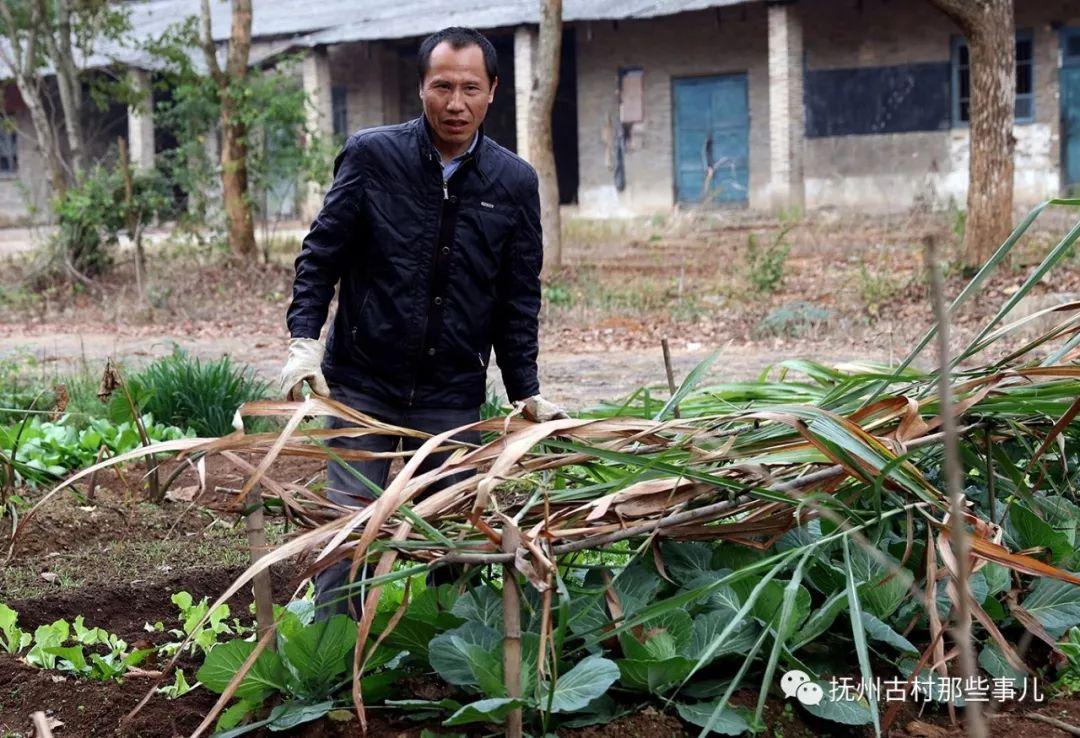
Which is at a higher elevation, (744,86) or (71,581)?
(744,86)

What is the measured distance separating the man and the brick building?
14201 millimetres

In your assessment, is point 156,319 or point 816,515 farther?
point 156,319

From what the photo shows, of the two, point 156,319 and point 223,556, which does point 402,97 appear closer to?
point 156,319

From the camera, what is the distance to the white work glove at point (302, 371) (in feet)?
9.00

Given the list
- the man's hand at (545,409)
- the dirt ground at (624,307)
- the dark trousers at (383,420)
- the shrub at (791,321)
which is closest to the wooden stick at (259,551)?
the dark trousers at (383,420)

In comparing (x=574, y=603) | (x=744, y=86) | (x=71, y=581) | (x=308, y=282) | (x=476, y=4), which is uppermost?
(x=476, y=4)

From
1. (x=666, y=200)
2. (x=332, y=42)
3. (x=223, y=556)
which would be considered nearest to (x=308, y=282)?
(x=223, y=556)

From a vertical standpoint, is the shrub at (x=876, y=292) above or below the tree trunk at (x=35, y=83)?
below

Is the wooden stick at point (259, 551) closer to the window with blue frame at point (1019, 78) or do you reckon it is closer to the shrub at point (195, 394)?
the shrub at point (195, 394)

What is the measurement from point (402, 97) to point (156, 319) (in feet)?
42.5

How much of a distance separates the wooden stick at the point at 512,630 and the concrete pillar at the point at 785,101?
1695 centimetres

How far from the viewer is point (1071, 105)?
59.0ft

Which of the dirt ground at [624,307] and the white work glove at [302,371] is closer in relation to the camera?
the white work glove at [302,371]

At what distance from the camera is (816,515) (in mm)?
2451
